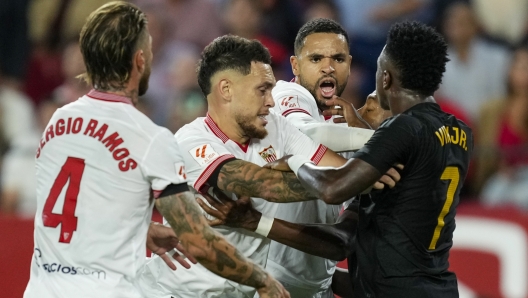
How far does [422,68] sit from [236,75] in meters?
1.10

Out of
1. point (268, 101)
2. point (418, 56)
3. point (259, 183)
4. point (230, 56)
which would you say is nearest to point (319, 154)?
point (268, 101)

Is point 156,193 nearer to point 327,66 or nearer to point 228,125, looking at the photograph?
point 228,125

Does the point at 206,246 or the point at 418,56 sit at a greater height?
the point at 418,56

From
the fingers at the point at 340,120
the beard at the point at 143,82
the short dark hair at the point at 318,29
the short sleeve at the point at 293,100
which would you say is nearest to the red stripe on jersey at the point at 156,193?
the beard at the point at 143,82

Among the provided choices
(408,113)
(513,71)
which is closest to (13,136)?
(513,71)

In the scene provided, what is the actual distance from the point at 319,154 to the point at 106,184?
1.54m

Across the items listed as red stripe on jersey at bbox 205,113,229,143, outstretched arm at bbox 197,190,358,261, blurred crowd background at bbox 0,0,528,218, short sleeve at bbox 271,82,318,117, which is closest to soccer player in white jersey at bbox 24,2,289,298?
outstretched arm at bbox 197,190,358,261

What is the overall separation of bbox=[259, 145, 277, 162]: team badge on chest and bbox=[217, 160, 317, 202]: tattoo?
1.32 feet

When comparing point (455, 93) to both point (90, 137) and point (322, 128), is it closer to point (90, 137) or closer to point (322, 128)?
point (322, 128)

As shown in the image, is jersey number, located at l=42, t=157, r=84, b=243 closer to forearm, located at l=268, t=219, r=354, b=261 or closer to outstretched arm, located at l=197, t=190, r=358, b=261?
outstretched arm, located at l=197, t=190, r=358, b=261

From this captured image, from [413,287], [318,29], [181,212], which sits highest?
[318,29]

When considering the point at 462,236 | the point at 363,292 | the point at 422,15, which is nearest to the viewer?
the point at 363,292

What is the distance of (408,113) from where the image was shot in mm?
4129

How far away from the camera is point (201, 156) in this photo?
444cm
